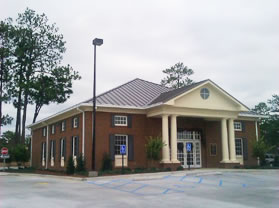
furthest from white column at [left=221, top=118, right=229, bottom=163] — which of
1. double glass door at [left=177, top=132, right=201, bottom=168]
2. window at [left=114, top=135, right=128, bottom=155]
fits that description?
window at [left=114, top=135, right=128, bottom=155]

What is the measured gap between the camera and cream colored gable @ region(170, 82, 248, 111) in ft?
84.8

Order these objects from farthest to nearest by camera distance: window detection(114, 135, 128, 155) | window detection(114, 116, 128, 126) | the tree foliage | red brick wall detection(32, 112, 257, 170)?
1. the tree foliage
2. window detection(114, 116, 128, 126)
3. window detection(114, 135, 128, 155)
4. red brick wall detection(32, 112, 257, 170)

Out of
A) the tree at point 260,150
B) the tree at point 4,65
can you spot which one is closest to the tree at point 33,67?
the tree at point 4,65

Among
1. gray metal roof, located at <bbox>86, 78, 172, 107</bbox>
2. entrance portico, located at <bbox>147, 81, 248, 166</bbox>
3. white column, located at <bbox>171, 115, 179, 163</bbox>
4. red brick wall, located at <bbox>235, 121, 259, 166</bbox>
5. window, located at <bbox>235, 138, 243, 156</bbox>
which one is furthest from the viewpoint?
red brick wall, located at <bbox>235, 121, 259, 166</bbox>

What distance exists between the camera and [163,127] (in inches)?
991

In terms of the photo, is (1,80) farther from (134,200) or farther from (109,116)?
(134,200)

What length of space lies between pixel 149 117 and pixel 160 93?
4169mm

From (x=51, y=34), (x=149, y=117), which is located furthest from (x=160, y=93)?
(x=51, y=34)

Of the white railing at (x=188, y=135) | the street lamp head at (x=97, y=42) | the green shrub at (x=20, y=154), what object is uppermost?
the street lamp head at (x=97, y=42)

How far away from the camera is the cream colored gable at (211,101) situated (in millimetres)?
25859

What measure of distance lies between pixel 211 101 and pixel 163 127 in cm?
461

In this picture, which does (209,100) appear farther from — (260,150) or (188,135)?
(260,150)

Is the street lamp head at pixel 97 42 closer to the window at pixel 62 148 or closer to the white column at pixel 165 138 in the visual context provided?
the white column at pixel 165 138

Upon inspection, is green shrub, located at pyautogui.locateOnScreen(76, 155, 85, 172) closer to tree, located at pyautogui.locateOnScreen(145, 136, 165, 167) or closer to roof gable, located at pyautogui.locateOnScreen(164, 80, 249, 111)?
tree, located at pyautogui.locateOnScreen(145, 136, 165, 167)
